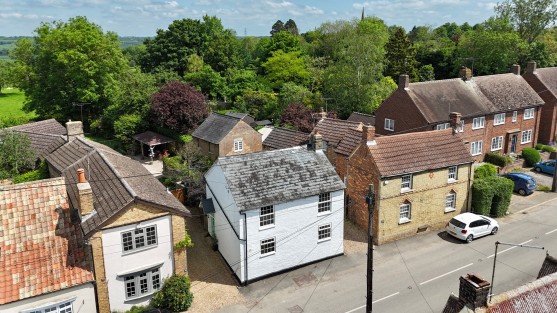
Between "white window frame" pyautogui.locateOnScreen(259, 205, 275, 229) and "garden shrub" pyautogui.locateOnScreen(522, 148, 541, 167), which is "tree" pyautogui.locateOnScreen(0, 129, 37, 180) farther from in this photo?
"garden shrub" pyautogui.locateOnScreen(522, 148, 541, 167)

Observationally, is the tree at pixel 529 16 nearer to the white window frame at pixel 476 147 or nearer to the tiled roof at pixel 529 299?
the white window frame at pixel 476 147

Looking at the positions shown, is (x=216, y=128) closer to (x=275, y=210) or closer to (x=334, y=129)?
(x=334, y=129)

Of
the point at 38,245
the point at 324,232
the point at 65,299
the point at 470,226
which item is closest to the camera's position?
the point at 65,299

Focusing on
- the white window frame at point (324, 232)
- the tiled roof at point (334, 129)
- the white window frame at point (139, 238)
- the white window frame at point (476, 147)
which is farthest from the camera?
the white window frame at point (476, 147)

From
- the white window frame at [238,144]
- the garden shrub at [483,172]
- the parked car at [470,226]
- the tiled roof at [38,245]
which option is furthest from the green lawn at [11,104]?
the parked car at [470,226]

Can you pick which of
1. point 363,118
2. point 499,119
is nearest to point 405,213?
point 363,118
